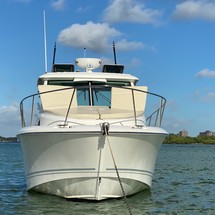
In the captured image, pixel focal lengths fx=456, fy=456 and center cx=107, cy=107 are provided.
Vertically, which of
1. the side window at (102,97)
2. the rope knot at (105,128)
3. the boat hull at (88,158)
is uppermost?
the side window at (102,97)

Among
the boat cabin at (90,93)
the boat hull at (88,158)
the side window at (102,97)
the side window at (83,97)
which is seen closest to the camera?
the boat hull at (88,158)

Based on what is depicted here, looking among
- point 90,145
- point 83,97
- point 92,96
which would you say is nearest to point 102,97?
point 92,96

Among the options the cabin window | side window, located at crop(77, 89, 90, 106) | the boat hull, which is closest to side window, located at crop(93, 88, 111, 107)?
the cabin window

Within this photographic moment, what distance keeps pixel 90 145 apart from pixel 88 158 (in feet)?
1.11

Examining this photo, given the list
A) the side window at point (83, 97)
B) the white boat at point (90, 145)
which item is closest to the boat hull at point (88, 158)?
the white boat at point (90, 145)

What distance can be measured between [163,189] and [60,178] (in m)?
5.26

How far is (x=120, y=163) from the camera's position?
1072 centimetres

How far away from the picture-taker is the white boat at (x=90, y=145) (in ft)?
34.1

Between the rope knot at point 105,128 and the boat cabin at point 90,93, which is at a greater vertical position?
the boat cabin at point 90,93

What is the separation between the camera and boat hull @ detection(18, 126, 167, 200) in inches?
408

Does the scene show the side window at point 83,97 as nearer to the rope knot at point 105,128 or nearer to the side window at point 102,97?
the side window at point 102,97

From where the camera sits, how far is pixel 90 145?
408 inches

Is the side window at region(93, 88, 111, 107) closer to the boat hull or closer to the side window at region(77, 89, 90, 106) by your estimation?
the side window at region(77, 89, 90, 106)

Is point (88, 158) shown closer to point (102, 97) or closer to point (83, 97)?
point (83, 97)
